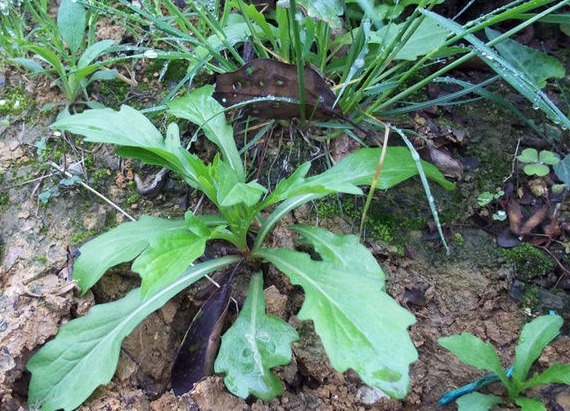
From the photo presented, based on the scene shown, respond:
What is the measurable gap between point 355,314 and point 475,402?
46 cm

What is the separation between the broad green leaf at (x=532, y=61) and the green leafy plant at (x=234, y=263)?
0.59 m

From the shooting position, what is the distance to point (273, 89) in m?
1.84

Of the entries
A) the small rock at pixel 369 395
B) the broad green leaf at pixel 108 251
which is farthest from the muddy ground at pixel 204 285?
the broad green leaf at pixel 108 251

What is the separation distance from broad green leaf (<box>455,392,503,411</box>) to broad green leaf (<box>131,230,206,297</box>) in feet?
2.67

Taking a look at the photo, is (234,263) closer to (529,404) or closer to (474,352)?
(474,352)

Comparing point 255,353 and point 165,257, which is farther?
point 255,353

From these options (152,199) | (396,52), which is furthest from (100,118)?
(396,52)

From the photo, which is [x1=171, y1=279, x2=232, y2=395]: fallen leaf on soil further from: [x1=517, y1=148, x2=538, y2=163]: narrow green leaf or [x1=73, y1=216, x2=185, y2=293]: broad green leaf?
[x1=517, y1=148, x2=538, y2=163]: narrow green leaf

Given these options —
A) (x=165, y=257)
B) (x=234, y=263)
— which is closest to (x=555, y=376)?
(x=234, y=263)

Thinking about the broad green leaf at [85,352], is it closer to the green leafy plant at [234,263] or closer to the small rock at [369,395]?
the green leafy plant at [234,263]

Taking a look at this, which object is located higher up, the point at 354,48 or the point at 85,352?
the point at 354,48

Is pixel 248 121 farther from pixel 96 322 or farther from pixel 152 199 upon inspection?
pixel 96 322

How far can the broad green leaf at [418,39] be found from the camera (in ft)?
6.01

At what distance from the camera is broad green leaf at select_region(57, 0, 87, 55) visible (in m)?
2.04
